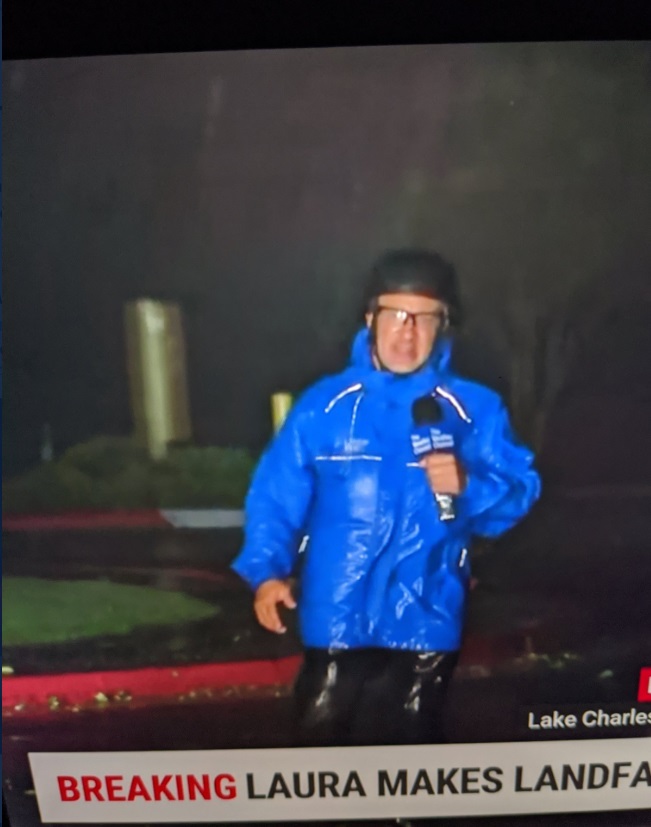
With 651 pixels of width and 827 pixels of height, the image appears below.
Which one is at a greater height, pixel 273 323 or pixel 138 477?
pixel 273 323

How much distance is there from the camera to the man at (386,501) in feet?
2.28

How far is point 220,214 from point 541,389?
1.09 feet

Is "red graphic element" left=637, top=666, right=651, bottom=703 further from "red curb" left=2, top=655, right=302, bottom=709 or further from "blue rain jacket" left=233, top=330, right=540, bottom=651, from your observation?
"red curb" left=2, top=655, right=302, bottom=709

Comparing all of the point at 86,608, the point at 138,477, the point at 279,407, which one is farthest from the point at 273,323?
the point at 86,608

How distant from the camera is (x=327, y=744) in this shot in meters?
0.76

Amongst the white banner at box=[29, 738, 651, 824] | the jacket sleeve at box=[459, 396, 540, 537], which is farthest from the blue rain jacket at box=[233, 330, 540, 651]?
the white banner at box=[29, 738, 651, 824]

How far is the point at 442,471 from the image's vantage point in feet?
2.31

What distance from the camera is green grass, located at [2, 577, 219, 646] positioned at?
732 mm

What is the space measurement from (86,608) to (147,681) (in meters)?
0.09

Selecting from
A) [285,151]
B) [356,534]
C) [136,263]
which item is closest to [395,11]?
[285,151]

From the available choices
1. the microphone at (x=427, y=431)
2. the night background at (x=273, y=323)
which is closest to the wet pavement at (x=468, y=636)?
the night background at (x=273, y=323)

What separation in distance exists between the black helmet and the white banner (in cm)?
45

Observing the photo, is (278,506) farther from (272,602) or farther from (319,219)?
(319,219)

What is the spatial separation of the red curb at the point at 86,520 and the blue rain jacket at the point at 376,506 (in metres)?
0.09
